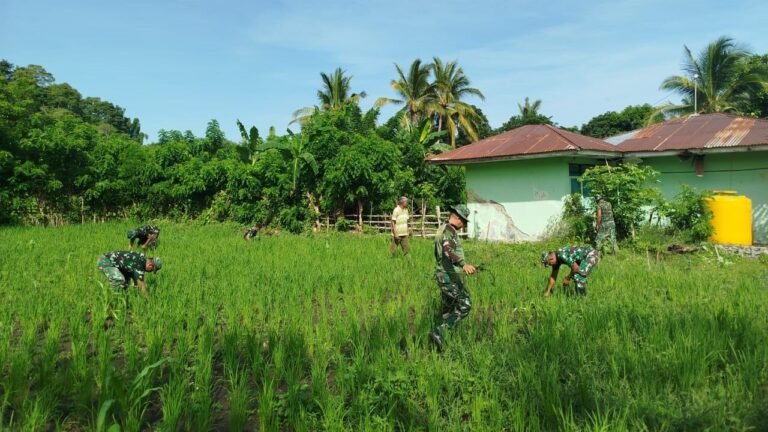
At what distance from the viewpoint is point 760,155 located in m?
10.8

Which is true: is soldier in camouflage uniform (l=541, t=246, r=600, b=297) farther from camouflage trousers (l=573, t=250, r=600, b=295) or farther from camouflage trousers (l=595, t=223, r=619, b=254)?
camouflage trousers (l=595, t=223, r=619, b=254)

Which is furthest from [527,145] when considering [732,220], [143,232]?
[143,232]

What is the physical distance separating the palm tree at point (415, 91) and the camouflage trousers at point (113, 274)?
854 inches

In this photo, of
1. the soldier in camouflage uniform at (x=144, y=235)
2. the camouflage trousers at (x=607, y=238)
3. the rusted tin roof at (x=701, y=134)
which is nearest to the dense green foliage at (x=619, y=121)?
the rusted tin roof at (x=701, y=134)

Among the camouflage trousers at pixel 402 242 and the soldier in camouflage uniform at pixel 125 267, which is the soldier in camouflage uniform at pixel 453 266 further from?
the camouflage trousers at pixel 402 242

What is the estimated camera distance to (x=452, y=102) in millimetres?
27250

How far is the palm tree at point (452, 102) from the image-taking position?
1048 inches

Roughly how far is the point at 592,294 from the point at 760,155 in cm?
787

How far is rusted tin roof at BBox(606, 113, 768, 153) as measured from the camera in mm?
10781

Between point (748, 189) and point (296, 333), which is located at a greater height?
point (748, 189)

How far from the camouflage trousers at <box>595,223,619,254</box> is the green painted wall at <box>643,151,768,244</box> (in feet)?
10.0

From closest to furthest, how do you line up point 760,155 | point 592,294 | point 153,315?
point 153,315 < point 592,294 < point 760,155

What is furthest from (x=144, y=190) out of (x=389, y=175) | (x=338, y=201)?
(x=389, y=175)

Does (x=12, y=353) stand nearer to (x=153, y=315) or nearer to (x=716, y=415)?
(x=153, y=315)
